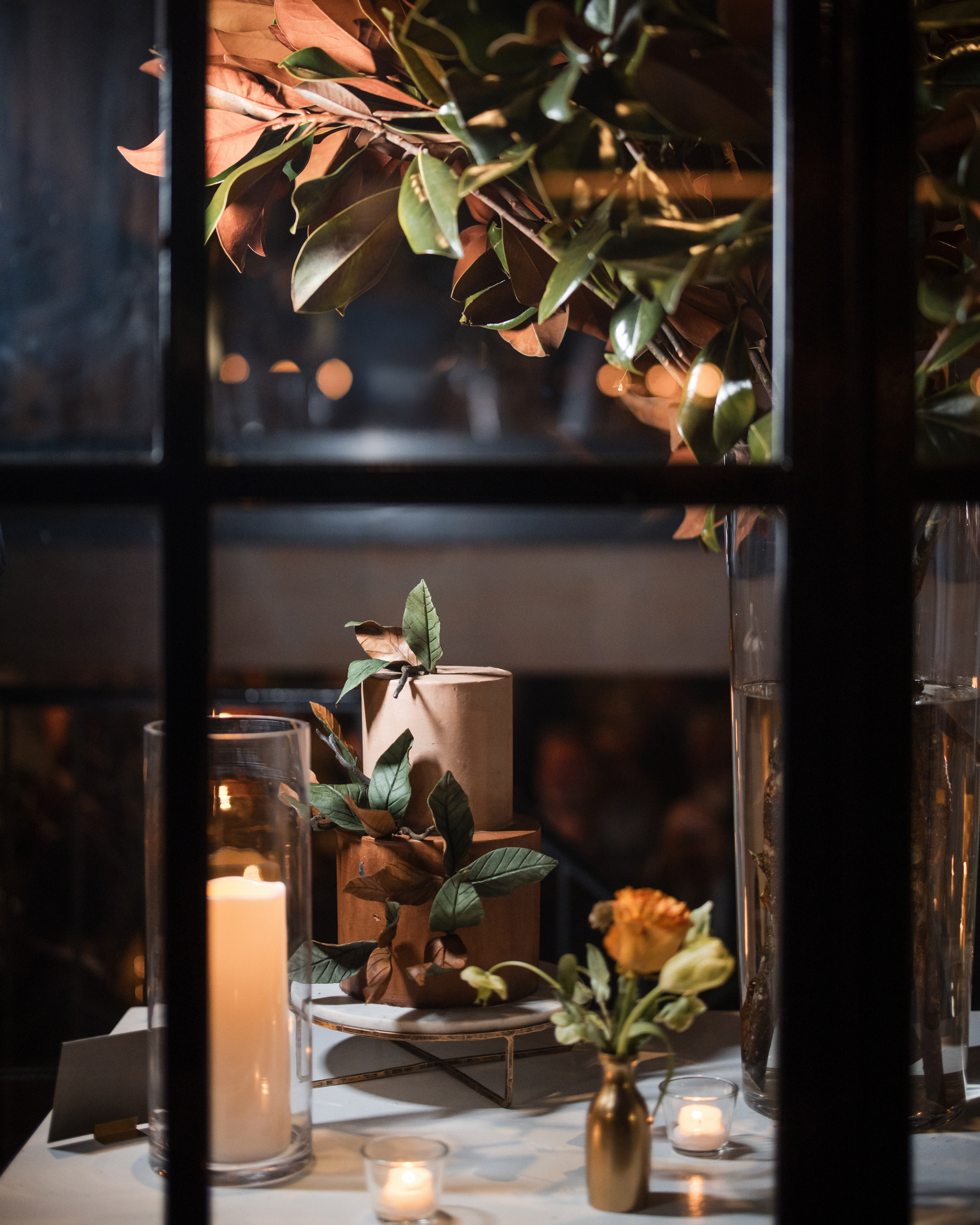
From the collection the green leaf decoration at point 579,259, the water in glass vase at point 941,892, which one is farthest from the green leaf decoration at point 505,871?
the green leaf decoration at point 579,259

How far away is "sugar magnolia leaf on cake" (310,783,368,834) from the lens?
69cm

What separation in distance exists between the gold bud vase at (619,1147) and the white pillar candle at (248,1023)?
6.8 inches

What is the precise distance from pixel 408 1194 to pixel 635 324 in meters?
0.50

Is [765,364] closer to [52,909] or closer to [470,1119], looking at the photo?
[470,1119]

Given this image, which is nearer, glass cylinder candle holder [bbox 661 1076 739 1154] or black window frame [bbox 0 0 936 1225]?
black window frame [bbox 0 0 936 1225]

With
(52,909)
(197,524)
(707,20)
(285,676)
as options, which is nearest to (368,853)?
(197,524)

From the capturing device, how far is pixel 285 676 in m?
4.27

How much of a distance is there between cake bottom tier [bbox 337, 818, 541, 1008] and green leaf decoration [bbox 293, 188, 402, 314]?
0.36m

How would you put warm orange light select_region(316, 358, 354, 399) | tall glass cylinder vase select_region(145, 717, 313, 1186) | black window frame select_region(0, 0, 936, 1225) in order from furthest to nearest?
warm orange light select_region(316, 358, 354, 399), tall glass cylinder vase select_region(145, 717, 313, 1186), black window frame select_region(0, 0, 936, 1225)

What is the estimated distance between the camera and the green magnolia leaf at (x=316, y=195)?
0.72 m

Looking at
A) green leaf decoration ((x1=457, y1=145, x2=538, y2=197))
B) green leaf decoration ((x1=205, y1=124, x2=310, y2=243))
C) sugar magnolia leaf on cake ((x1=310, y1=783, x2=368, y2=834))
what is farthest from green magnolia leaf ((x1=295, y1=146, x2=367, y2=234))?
sugar magnolia leaf on cake ((x1=310, y1=783, x2=368, y2=834))

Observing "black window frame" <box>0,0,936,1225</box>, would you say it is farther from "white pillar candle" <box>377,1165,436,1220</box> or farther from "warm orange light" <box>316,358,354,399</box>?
"warm orange light" <box>316,358,354,399</box>

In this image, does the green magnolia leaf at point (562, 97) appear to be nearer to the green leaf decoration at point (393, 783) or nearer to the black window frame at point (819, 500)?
the black window frame at point (819, 500)

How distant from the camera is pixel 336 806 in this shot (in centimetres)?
70
